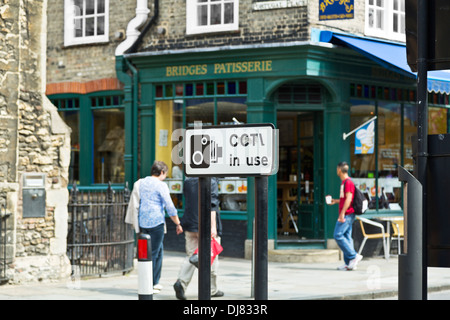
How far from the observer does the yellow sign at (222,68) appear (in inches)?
623

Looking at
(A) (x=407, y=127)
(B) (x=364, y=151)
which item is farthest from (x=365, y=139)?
(A) (x=407, y=127)

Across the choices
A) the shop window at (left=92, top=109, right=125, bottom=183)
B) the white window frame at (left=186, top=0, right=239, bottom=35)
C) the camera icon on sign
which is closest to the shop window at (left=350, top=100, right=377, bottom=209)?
the white window frame at (left=186, top=0, right=239, bottom=35)

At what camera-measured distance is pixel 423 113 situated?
4.75m

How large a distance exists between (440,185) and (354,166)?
1201cm

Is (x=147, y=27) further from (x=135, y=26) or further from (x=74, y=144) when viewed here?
(x=74, y=144)

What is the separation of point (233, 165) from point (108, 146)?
1234 cm

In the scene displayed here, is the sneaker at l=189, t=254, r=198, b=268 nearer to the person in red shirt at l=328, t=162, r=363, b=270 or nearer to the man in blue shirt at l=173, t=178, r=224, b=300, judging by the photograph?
the man in blue shirt at l=173, t=178, r=224, b=300

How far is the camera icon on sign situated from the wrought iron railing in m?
6.25

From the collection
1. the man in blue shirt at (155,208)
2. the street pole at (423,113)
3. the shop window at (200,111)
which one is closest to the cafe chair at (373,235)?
the shop window at (200,111)

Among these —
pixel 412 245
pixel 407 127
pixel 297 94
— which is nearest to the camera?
pixel 412 245

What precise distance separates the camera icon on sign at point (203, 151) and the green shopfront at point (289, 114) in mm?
9302

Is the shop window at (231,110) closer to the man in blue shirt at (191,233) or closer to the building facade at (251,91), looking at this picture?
the building facade at (251,91)

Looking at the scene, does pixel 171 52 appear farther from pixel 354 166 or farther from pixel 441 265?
pixel 441 265
